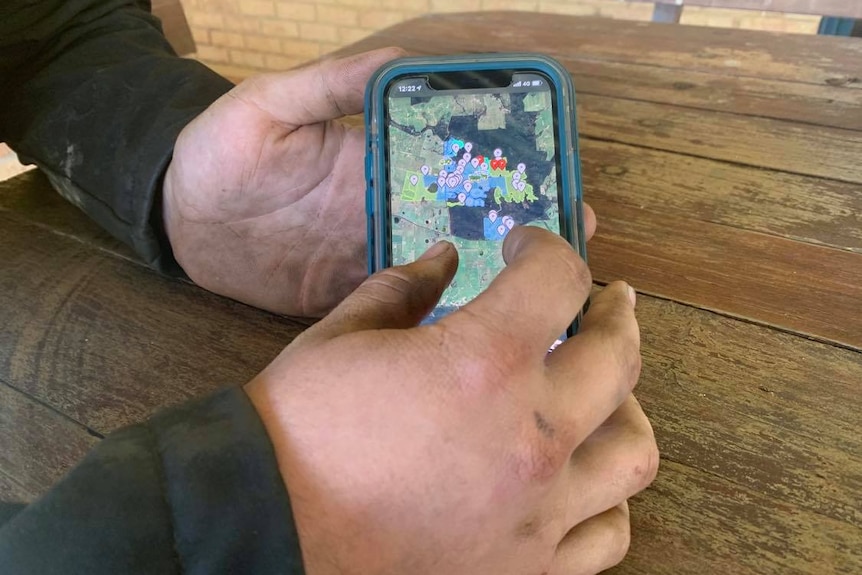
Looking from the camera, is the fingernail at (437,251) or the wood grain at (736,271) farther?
the wood grain at (736,271)

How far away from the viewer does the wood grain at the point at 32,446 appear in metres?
0.39

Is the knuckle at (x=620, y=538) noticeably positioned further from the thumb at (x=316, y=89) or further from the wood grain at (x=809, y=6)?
the wood grain at (x=809, y=6)

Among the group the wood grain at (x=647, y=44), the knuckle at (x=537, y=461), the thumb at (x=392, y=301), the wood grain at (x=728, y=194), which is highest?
the wood grain at (x=647, y=44)

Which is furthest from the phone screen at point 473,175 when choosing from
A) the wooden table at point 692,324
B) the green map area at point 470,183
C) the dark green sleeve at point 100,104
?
the dark green sleeve at point 100,104

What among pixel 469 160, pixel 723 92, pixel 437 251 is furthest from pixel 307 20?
pixel 437 251

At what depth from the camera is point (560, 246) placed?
12.7 inches

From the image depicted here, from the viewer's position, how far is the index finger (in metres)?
0.29

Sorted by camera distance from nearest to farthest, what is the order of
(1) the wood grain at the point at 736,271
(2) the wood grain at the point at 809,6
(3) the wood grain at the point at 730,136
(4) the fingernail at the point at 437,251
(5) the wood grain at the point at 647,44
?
(4) the fingernail at the point at 437,251 < (1) the wood grain at the point at 736,271 < (3) the wood grain at the point at 730,136 < (5) the wood grain at the point at 647,44 < (2) the wood grain at the point at 809,6

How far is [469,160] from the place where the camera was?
1.49ft

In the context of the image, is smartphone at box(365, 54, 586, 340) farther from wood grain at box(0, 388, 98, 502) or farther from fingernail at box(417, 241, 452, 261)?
wood grain at box(0, 388, 98, 502)

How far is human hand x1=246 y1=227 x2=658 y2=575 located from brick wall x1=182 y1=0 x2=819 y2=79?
1493 mm

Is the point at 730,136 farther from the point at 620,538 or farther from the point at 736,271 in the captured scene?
the point at 620,538

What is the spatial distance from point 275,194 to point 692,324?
0.33m

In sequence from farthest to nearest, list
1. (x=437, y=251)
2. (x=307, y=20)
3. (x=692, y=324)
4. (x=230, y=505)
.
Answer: (x=307, y=20) < (x=692, y=324) < (x=437, y=251) < (x=230, y=505)
